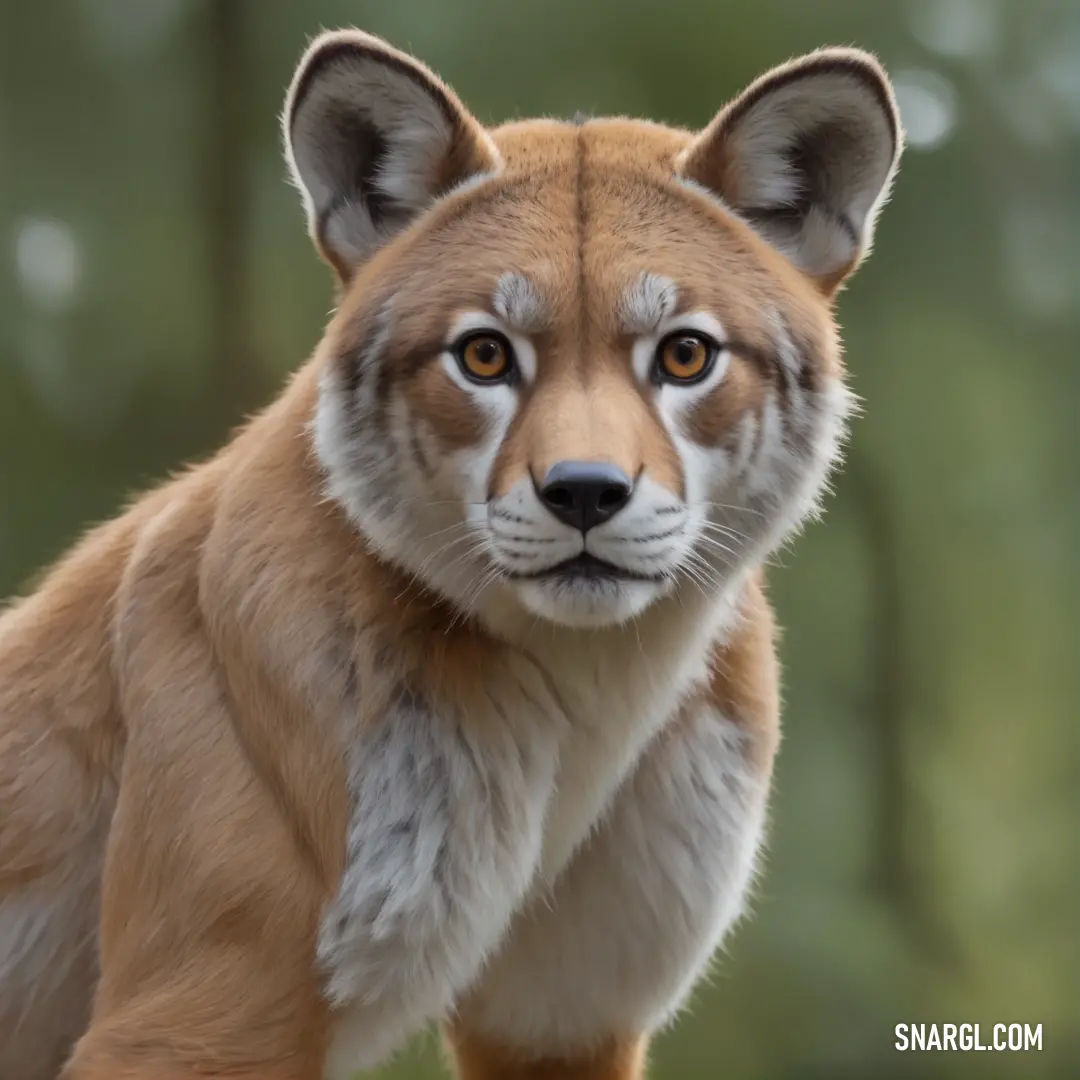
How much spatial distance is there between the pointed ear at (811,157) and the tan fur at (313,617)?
23 mm

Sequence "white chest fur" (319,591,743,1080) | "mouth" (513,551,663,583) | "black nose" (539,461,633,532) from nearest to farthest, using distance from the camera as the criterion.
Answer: "black nose" (539,461,633,532), "mouth" (513,551,663,583), "white chest fur" (319,591,743,1080)

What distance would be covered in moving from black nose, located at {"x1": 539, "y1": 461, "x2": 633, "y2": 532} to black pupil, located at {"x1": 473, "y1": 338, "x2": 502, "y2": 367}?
0.23m

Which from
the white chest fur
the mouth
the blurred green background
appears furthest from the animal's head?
the blurred green background

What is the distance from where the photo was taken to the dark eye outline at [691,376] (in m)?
1.98

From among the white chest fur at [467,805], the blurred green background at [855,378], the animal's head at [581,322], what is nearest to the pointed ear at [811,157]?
the animal's head at [581,322]

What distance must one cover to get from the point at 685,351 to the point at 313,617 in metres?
0.58

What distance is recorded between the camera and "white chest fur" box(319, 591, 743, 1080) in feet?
6.70

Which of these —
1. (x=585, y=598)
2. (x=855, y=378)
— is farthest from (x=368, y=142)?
(x=855, y=378)


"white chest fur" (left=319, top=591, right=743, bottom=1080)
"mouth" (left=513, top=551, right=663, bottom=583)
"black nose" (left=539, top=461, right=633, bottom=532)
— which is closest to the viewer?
"black nose" (left=539, top=461, right=633, bottom=532)

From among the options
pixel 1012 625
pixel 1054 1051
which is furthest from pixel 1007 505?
pixel 1054 1051

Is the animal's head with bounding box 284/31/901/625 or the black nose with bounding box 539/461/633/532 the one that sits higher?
the animal's head with bounding box 284/31/901/625

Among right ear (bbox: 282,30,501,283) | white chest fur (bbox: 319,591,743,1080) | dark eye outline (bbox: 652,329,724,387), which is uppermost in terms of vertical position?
right ear (bbox: 282,30,501,283)

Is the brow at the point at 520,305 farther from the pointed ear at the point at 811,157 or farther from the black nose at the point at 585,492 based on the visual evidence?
the pointed ear at the point at 811,157

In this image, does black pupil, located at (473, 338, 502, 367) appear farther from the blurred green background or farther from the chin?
the blurred green background
